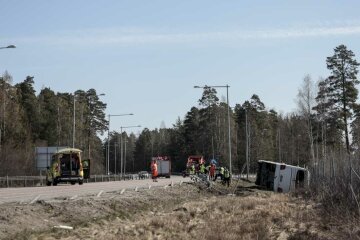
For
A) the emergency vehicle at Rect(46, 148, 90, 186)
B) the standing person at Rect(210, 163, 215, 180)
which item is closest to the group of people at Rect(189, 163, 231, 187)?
the standing person at Rect(210, 163, 215, 180)

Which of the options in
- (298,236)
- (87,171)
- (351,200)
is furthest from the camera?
(87,171)

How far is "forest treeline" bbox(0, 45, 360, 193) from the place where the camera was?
3024 inches

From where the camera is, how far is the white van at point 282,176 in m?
45.6

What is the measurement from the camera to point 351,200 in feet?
67.7

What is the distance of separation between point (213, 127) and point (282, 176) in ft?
222

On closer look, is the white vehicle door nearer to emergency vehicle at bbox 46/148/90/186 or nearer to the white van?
the white van

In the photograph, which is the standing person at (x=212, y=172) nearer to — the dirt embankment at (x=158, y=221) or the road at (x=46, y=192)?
the road at (x=46, y=192)

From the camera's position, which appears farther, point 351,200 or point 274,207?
point 274,207

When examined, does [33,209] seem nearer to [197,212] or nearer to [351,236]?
[197,212]

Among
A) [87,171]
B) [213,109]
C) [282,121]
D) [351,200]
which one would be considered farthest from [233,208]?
[282,121]

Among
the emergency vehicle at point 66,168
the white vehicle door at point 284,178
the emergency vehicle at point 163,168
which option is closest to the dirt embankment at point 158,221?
the emergency vehicle at point 66,168

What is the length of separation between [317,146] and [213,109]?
39.4 meters

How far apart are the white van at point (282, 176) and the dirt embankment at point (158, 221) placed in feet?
62.4

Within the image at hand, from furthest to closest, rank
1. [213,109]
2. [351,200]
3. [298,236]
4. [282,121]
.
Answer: [282,121], [213,109], [351,200], [298,236]
